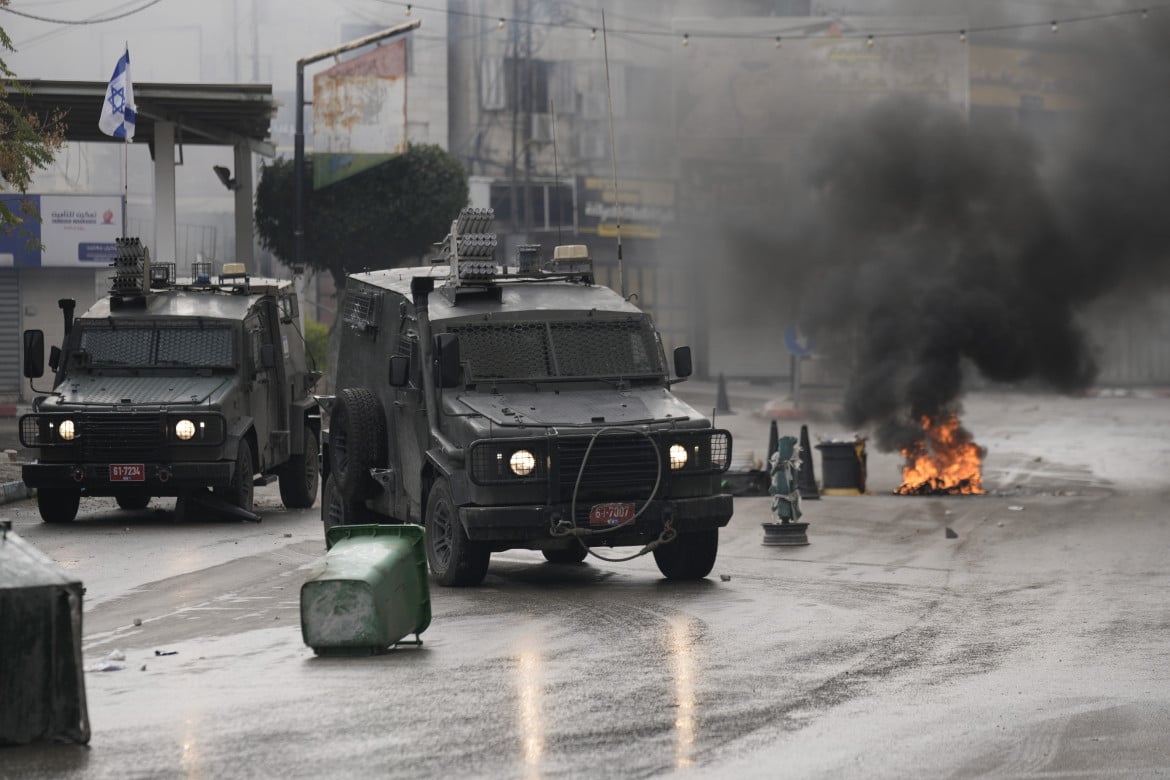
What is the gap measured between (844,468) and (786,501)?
714 cm

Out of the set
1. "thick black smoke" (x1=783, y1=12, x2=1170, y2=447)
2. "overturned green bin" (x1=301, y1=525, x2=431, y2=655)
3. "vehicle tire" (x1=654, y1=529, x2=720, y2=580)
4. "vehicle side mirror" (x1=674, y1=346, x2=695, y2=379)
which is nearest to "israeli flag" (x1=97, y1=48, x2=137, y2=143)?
"thick black smoke" (x1=783, y1=12, x2=1170, y2=447)

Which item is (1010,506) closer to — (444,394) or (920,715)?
(444,394)

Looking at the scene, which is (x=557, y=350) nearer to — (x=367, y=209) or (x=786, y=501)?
(x=786, y=501)

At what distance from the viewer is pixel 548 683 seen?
8.98 m

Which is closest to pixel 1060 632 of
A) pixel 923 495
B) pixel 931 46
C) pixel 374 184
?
pixel 923 495

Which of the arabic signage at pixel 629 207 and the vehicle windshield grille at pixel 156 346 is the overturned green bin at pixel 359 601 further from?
the arabic signage at pixel 629 207

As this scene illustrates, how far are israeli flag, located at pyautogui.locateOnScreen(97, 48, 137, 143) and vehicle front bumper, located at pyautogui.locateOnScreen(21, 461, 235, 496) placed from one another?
1001cm

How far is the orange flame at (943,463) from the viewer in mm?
24344

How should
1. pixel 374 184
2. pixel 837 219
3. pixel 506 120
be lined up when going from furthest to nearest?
pixel 506 120
pixel 374 184
pixel 837 219

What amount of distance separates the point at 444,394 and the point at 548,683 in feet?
15.4

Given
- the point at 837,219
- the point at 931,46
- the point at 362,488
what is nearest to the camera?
the point at 362,488

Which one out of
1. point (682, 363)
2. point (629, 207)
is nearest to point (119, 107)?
point (682, 363)

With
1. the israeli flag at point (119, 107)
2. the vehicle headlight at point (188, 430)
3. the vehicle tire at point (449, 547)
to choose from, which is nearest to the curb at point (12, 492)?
the vehicle headlight at point (188, 430)

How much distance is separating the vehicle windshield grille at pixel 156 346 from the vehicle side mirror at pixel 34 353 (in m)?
0.56
